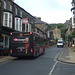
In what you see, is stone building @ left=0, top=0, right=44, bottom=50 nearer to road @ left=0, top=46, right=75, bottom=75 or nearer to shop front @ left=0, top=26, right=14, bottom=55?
shop front @ left=0, top=26, right=14, bottom=55

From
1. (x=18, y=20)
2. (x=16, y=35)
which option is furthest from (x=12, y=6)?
(x=16, y=35)

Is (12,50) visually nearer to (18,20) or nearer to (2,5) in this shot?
(2,5)

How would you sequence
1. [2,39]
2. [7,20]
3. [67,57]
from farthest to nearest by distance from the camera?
[7,20]
[2,39]
[67,57]

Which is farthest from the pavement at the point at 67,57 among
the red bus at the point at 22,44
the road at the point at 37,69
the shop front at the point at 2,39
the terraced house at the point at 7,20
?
the terraced house at the point at 7,20

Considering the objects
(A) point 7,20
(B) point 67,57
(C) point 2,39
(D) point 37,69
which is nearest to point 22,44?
(B) point 67,57

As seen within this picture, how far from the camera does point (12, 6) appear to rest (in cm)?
2912

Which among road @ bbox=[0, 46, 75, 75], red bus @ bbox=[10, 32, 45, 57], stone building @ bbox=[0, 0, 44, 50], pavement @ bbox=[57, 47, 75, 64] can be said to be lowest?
road @ bbox=[0, 46, 75, 75]

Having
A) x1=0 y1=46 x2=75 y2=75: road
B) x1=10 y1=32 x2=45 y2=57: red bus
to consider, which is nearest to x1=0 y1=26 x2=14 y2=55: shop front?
x1=10 y1=32 x2=45 y2=57: red bus

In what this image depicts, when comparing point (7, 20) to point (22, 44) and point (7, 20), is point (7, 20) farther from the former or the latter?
point (22, 44)

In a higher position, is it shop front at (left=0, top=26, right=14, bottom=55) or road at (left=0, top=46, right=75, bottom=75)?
shop front at (left=0, top=26, right=14, bottom=55)

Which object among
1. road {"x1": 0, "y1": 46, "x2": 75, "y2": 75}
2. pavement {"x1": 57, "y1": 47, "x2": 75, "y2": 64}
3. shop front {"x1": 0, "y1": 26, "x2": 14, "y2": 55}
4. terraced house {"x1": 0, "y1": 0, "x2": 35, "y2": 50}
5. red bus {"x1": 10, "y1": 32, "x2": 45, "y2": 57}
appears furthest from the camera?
terraced house {"x1": 0, "y1": 0, "x2": 35, "y2": 50}

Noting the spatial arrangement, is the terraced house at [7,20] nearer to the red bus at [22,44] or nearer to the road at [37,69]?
the red bus at [22,44]

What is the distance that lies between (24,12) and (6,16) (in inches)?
463

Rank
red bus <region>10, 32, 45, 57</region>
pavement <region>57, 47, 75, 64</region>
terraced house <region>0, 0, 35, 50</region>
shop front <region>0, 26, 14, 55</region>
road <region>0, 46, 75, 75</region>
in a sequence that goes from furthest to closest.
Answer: terraced house <region>0, 0, 35, 50</region>, shop front <region>0, 26, 14, 55</region>, red bus <region>10, 32, 45, 57</region>, pavement <region>57, 47, 75, 64</region>, road <region>0, 46, 75, 75</region>
